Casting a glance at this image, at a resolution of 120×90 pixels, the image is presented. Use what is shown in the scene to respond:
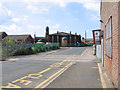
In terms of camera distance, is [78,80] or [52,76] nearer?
[78,80]

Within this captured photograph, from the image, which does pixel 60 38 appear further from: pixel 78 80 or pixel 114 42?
pixel 114 42

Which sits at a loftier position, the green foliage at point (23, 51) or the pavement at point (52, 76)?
the green foliage at point (23, 51)

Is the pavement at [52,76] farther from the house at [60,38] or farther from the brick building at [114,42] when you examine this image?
the house at [60,38]

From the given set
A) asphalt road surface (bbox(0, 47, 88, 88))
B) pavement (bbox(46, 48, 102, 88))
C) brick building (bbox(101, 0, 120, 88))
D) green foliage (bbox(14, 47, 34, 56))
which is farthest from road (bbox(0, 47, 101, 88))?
green foliage (bbox(14, 47, 34, 56))

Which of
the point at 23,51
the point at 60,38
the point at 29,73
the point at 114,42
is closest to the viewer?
the point at 114,42

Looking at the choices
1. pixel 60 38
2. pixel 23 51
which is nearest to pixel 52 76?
pixel 23 51

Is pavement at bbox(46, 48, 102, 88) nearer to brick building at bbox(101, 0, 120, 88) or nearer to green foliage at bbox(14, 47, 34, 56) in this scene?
brick building at bbox(101, 0, 120, 88)

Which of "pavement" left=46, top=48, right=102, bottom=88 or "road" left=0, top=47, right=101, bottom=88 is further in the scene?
"road" left=0, top=47, right=101, bottom=88

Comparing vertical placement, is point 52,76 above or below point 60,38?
below

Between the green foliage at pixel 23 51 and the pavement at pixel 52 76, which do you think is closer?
the pavement at pixel 52 76

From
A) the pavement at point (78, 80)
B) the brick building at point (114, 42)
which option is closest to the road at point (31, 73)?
the pavement at point (78, 80)

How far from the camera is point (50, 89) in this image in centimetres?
634

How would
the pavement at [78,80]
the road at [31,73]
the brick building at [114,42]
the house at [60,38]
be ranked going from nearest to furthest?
the brick building at [114,42] < the pavement at [78,80] < the road at [31,73] < the house at [60,38]

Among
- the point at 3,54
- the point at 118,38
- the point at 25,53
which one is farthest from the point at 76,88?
the point at 25,53
